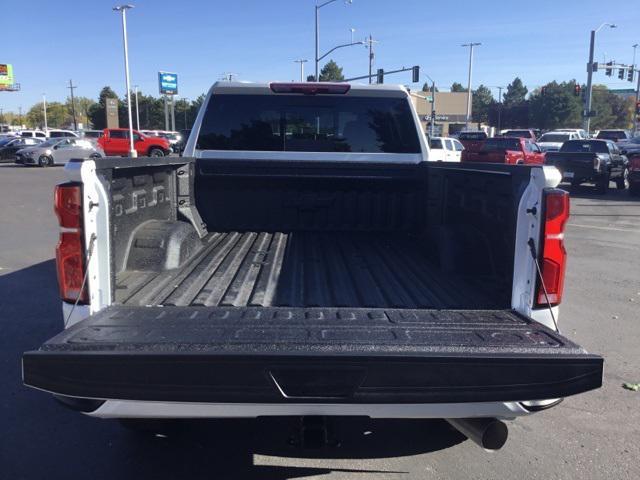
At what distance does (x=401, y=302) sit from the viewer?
324cm

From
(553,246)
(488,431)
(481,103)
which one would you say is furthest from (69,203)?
(481,103)

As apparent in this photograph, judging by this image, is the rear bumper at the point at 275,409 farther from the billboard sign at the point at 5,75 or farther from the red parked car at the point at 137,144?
the billboard sign at the point at 5,75

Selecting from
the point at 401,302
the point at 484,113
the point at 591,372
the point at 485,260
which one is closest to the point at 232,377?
the point at 401,302

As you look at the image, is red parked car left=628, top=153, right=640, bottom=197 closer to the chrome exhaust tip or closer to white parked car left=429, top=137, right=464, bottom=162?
white parked car left=429, top=137, right=464, bottom=162

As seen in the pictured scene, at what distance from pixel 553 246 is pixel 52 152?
33.4m

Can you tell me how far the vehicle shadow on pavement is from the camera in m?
3.38

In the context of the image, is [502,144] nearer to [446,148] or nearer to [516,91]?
[446,148]

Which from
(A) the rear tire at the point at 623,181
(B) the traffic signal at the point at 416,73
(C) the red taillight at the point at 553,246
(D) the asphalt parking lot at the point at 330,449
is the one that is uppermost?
(B) the traffic signal at the point at 416,73

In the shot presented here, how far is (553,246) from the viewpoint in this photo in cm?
288

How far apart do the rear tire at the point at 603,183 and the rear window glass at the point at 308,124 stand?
17.5 m

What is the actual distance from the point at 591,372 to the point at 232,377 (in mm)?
1485

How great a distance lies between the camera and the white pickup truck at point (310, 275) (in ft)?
7.75

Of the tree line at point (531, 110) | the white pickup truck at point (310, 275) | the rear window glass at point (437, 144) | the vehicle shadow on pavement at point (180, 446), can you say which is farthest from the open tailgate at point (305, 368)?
the tree line at point (531, 110)

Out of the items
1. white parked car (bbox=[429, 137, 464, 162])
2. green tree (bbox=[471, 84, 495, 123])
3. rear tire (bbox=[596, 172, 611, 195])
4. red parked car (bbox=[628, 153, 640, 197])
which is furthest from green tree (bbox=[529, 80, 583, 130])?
red parked car (bbox=[628, 153, 640, 197])
